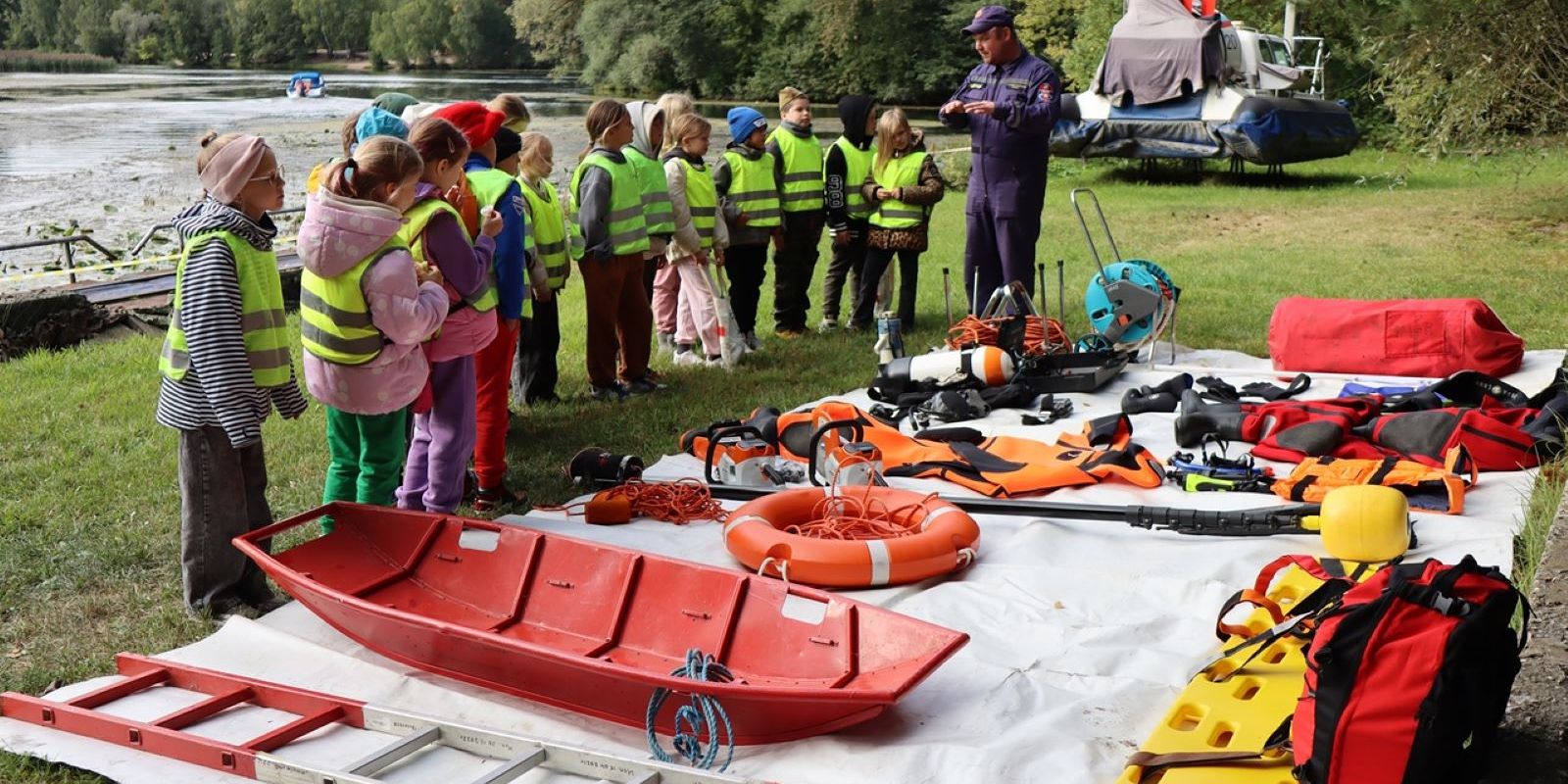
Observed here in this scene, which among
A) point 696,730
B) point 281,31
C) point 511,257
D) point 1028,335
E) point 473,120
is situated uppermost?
point 281,31

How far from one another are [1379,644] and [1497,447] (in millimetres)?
3263

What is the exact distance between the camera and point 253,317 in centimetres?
464

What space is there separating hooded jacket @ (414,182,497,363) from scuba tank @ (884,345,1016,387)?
112 inches

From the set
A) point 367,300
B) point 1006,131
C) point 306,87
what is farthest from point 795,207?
point 306,87

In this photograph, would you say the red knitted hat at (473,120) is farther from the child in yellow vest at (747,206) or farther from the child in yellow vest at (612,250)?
the child in yellow vest at (747,206)

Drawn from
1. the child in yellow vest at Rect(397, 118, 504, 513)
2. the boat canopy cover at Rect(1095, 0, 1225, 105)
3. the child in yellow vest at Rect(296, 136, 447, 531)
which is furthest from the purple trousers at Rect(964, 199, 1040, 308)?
the boat canopy cover at Rect(1095, 0, 1225, 105)

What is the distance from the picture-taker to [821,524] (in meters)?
5.22

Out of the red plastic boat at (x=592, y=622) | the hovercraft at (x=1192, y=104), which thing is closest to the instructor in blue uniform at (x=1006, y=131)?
the red plastic boat at (x=592, y=622)

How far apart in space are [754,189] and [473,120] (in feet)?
10.7

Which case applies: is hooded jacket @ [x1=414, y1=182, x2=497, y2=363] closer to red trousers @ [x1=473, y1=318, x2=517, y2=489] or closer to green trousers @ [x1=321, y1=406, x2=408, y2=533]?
green trousers @ [x1=321, y1=406, x2=408, y2=533]

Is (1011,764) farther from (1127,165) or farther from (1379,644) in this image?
(1127,165)

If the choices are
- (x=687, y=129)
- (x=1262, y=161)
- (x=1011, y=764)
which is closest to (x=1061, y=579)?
(x=1011, y=764)

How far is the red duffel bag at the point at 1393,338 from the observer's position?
7.61 meters

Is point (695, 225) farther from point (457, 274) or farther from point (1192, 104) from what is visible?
point (1192, 104)
